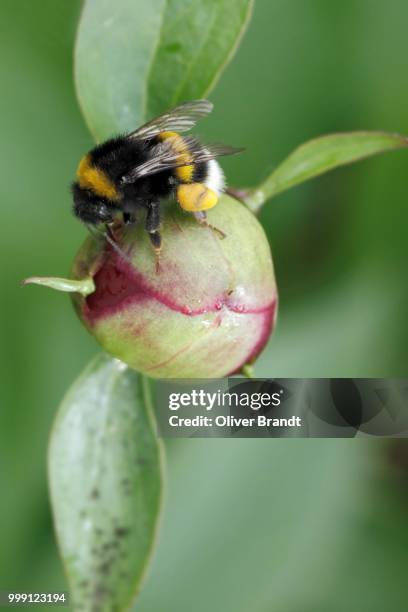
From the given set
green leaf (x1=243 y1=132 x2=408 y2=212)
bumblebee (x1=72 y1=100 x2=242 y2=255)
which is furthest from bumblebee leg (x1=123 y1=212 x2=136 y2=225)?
green leaf (x1=243 y1=132 x2=408 y2=212)

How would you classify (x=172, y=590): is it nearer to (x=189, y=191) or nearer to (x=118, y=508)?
(x=118, y=508)

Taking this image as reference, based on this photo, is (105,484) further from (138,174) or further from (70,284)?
(138,174)

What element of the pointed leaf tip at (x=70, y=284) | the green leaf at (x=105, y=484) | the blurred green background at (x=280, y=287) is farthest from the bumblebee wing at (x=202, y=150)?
the blurred green background at (x=280, y=287)

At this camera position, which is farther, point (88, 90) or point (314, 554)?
point (314, 554)

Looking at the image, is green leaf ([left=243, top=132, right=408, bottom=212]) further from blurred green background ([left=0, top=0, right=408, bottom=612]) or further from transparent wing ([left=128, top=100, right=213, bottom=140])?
blurred green background ([left=0, top=0, right=408, bottom=612])

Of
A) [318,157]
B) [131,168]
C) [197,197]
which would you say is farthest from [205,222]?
[318,157]

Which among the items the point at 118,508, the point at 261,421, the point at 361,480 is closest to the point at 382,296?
the point at 361,480
